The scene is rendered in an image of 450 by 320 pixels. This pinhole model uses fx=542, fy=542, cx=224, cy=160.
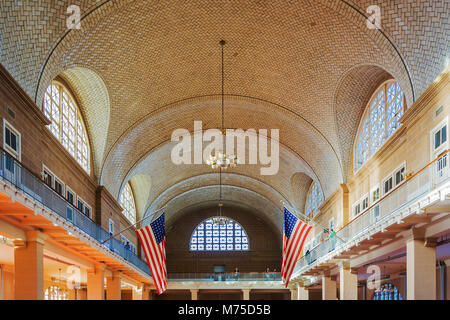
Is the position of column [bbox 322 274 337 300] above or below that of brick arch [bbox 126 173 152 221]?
below

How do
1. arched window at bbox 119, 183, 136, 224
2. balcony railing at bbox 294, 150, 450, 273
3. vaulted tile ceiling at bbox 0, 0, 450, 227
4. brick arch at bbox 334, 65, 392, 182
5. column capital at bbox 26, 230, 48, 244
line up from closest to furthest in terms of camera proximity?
balcony railing at bbox 294, 150, 450, 273, column capital at bbox 26, 230, 48, 244, vaulted tile ceiling at bbox 0, 0, 450, 227, brick arch at bbox 334, 65, 392, 182, arched window at bbox 119, 183, 136, 224

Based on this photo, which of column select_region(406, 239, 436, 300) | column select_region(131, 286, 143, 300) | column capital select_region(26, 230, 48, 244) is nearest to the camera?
column select_region(406, 239, 436, 300)

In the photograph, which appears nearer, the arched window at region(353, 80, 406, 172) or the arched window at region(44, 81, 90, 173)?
the arched window at region(353, 80, 406, 172)

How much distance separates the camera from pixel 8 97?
16.2 metres

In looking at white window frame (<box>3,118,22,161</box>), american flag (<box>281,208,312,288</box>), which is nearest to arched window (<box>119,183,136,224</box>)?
american flag (<box>281,208,312,288</box>)

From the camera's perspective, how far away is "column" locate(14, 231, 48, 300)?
55.5 ft

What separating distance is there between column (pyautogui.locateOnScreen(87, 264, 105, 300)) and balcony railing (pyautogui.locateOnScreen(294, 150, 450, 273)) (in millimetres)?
11901

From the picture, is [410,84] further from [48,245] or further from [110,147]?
[110,147]

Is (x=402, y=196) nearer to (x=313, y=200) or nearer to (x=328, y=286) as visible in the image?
(x=328, y=286)

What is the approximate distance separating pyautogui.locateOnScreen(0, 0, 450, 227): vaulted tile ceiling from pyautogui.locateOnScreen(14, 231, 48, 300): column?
489 cm

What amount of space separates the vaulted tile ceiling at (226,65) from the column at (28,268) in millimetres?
4891

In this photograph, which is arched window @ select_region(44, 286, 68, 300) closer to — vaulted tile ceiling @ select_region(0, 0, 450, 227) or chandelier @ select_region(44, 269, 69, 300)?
chandelier @ select_region(44, 269, 69, 300)

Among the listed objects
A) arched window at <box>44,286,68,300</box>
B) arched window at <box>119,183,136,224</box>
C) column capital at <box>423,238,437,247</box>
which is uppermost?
arched window at <box>119,183,136,224</box>
